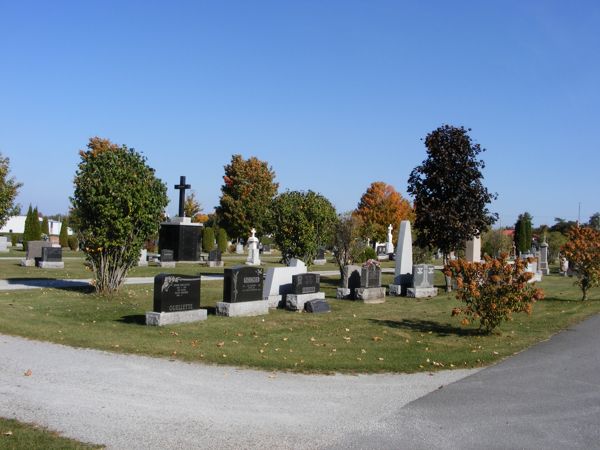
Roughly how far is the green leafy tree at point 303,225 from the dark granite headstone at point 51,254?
10274 mm

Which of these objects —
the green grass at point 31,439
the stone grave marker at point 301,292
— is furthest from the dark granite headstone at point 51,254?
the green grass at point 31,439

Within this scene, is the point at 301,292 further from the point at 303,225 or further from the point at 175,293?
the point at 303,225

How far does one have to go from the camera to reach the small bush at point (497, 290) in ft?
38.2

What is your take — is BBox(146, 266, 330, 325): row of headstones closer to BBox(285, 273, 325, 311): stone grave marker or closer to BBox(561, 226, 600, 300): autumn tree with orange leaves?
BBox(285, 273, 325, 311): stone grave marker

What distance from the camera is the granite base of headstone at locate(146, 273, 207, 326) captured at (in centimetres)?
1205

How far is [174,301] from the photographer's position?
1234cm

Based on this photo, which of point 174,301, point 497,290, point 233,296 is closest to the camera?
point 497,290

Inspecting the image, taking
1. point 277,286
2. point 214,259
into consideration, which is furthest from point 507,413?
point 214,259

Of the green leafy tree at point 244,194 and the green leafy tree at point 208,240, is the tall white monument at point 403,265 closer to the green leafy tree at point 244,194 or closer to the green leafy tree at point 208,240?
the green leafy tree at point 208,240

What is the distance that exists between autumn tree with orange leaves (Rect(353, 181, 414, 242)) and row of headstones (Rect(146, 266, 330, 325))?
47909 mm

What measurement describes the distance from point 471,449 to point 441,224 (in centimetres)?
1792

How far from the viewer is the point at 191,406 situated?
6.58 m

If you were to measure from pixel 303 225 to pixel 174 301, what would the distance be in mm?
13059

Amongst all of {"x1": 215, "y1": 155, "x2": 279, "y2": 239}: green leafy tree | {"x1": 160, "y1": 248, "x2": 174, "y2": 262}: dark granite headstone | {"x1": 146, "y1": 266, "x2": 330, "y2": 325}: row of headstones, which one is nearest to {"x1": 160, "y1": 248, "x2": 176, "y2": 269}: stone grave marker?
{"x1": 160, "y1": 248, "x2": 174, "y2": 262}: dark granite headstone
